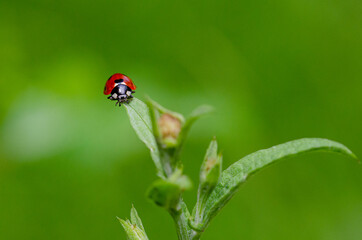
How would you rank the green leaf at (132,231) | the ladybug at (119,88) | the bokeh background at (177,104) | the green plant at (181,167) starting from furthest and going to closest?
the bokeh background at (177,104) → the ladybug at (119,88) → the green leaf at (132,231) → the green plant at (181,167)

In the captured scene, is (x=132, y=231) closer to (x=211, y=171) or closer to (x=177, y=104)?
(x=211, y=171)

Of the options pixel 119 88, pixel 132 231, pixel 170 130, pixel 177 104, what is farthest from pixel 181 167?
pixel 177 104

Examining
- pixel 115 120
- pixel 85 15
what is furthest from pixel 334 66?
pixel 85 15

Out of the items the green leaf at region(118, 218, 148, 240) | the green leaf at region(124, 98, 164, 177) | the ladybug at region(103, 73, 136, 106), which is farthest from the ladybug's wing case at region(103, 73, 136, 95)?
the green leaf at region(118, 218, 148, 240)

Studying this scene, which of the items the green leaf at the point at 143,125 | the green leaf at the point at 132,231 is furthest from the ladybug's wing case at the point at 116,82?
the green leaf at the point at 132,231

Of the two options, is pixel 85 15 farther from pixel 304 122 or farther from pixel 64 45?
pixel 304 122

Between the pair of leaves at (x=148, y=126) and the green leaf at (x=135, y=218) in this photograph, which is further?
the green leaf at (x=135, y=218)

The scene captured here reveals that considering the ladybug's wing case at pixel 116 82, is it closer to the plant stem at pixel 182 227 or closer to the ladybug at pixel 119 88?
the ladybug at pixel 119 88

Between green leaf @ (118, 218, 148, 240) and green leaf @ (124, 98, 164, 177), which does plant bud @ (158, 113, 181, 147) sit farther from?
green leaf @ (118, 218, 148, 240)
